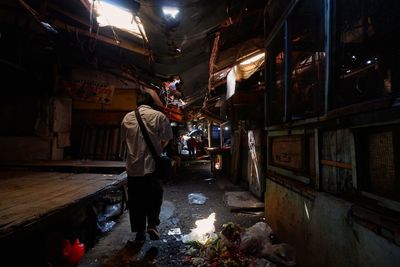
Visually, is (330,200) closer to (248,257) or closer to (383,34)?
(248,257)

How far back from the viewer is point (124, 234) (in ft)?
19.6

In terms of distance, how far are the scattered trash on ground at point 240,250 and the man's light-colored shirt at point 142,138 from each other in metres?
1.97

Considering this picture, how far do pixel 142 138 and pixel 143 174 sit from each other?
76 centimetres

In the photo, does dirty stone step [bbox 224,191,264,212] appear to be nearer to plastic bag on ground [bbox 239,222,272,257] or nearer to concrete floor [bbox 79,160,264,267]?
concrete floor [bbox 79,160,264,267]

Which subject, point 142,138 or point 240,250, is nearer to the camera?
point 240,250

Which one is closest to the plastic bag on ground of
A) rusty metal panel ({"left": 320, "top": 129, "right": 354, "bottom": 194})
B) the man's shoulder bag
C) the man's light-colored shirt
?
rusty metal panel ({"left": 320, "top": 129, "right": 354, "bottom": 194})

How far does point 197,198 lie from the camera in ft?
32.0

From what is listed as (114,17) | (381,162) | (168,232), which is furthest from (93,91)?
(381,162)

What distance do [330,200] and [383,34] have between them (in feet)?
9.09

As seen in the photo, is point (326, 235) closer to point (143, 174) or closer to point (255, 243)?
point (255, 243)

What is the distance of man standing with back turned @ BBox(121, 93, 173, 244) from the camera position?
16.8 feet

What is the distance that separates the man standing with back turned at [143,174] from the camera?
5129mm

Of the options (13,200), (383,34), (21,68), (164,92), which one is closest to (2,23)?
(21,68)

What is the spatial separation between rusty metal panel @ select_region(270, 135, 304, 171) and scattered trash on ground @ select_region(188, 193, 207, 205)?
3.91 m
